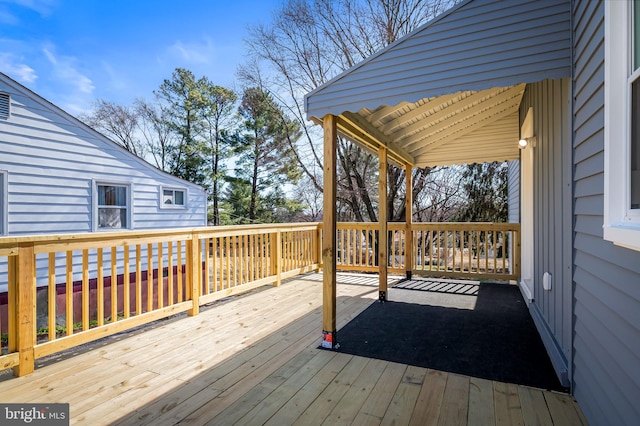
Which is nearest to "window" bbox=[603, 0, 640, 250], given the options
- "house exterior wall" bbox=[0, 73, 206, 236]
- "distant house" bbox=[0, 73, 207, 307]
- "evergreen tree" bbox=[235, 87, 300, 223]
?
"distant house" bbox=[0, 73, 207, 307]

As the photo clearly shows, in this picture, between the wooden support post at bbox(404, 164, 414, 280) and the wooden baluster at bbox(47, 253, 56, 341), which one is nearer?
the wooden baluster at bbox(47, 253, 56, 341)

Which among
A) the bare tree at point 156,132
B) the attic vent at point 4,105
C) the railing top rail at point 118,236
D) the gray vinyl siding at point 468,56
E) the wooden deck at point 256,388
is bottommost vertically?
the wooden deck at point 256,388

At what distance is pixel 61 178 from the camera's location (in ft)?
19.5

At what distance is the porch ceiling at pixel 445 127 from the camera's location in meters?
3.25

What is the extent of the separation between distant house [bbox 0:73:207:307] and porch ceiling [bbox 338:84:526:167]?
18.8 ft

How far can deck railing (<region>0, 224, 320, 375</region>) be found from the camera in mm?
2176

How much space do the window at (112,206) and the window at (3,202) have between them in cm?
139

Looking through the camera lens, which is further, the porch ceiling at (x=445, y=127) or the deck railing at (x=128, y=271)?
the porch ceiling at (x=445, y=127)

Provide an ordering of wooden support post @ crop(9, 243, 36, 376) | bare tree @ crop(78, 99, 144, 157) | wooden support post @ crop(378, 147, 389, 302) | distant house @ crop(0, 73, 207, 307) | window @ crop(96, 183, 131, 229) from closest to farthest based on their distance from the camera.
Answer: wooden support post @ crop(9, 243, 36, 376)
wooden support post @ crop(378, 147, 389, 302)
distant house @ crop(0, 73, 207, 307)
window @ crop(96, 183, 131, 229)
bare tree @ crop(78, 99, 144, 157)

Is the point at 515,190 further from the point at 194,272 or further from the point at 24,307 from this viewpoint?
the point at 24,307

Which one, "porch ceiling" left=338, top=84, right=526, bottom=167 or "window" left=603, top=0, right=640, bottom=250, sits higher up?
"porch ceiling" left=338, top=84, right=526, bottom=167

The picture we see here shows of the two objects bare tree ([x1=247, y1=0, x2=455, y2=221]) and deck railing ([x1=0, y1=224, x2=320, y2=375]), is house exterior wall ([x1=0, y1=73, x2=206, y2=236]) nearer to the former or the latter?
deck railing ([x1=0, y1=224, x2=320, y2=375])

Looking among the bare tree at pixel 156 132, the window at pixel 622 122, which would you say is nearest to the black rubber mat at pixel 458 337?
the window at pixel 622 122

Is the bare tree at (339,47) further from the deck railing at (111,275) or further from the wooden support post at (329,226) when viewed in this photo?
the wooden support post at (329,226)
